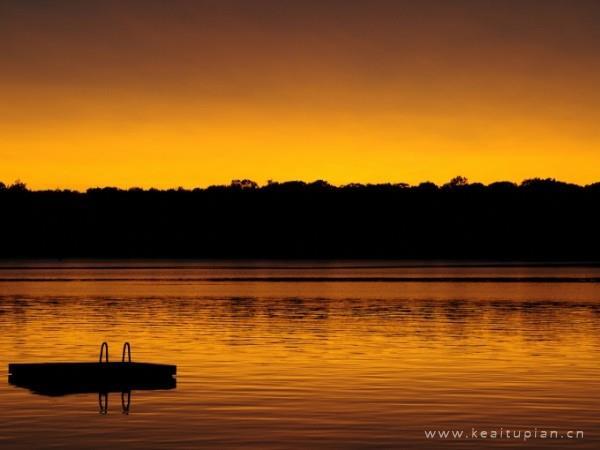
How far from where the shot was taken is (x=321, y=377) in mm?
45781

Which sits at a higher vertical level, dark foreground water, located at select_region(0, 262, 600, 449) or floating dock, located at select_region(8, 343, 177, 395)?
floating dock, located at select_region(8, 343, 177, 395)

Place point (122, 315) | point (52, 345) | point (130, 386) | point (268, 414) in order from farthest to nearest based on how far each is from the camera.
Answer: point (122, 315)
point (52, 345)
point (130, 386)
point (268, 414)

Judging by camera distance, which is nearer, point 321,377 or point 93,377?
point 93,377

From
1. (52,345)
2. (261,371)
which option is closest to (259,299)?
(52,345)

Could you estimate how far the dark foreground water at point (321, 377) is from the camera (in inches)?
1254

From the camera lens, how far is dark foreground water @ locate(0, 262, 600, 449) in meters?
31.9

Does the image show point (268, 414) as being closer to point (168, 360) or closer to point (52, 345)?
point (168, 360)

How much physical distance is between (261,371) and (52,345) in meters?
17.4

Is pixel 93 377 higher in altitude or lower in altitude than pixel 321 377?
higher

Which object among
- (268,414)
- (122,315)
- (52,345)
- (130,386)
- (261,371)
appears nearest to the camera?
(268,414)

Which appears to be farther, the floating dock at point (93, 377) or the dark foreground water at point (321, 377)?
the floating dock at point (93, 377)

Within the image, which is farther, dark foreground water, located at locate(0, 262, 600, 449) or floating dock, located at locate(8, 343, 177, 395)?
floating dock, located at locate(8, 343, 177, 395)

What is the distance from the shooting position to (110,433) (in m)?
31.8

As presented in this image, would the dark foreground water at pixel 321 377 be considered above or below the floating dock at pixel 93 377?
below
